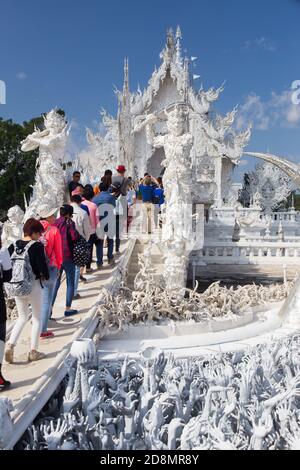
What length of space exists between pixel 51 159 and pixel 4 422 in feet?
20.9

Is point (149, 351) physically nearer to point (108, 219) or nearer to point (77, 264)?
point (77, 264)

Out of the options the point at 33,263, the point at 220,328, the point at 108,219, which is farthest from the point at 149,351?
the point at 108,219

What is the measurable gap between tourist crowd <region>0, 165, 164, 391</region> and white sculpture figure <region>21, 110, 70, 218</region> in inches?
31.3

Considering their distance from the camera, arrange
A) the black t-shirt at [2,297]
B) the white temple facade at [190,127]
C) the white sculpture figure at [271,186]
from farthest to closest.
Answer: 1. the white sculpture figure at [271,186]
2. the white temple facade at [190,127]
3. the black t-shirt at [2,297]

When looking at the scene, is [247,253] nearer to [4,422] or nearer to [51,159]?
[51,159]

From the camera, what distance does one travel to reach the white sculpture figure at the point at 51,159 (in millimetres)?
8000

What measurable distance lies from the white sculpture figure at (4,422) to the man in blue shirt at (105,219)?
Answer: 156 inches

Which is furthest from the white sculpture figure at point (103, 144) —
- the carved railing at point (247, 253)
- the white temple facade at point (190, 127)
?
the carved railing at point (247, 253)

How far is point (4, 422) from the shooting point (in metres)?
2.18

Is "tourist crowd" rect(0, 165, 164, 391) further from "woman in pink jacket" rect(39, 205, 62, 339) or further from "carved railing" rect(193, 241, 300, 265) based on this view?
"carved railing" rect(193, 241, 300, 265)

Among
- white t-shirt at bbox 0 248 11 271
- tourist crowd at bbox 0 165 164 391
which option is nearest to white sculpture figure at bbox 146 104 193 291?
tourist crowd at bbox 0 165 164 391

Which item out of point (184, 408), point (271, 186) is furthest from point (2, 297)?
point (271, 186)

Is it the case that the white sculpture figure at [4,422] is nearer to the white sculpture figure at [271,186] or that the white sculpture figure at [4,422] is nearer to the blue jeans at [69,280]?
the blue jeans at [69,280]

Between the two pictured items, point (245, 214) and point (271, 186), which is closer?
point (245, 214)
